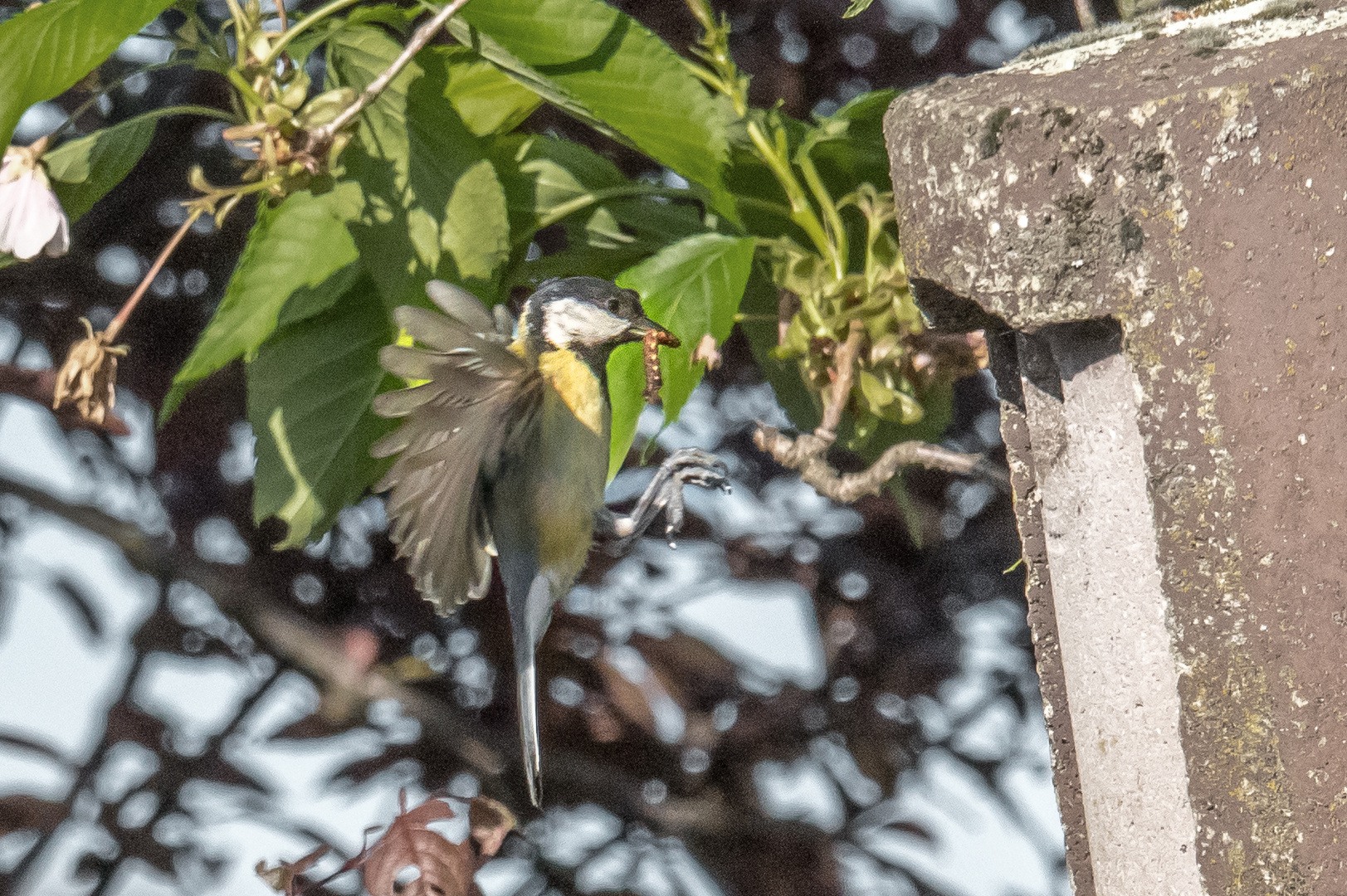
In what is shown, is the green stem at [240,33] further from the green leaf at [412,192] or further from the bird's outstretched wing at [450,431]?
the bird's outstretched wing at [450,431]

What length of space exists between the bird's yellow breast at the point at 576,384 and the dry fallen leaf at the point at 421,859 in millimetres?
478

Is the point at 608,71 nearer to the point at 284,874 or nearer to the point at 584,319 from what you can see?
the point at 584,319

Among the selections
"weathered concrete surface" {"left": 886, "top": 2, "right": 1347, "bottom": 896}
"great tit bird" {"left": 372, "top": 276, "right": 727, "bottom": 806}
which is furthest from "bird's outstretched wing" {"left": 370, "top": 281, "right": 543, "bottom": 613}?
"weathered concrete surface" {"left": 886, "top": 2, "right": 1347, "bottom": 896}

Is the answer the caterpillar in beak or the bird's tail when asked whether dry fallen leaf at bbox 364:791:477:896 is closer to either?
the bird's tail

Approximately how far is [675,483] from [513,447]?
0.15m

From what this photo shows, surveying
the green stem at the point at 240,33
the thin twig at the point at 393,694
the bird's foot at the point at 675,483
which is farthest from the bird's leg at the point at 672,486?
the thin twig at the point at 393,694

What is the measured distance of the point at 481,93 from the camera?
0.97 m

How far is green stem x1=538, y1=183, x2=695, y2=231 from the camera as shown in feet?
3.28

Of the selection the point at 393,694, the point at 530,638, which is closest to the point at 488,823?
the point at 393,694

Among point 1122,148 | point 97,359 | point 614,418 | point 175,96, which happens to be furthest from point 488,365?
point 175,96

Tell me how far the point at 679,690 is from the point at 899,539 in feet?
1.07

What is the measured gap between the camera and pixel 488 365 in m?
0.64

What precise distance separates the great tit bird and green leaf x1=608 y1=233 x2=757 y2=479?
5 cm

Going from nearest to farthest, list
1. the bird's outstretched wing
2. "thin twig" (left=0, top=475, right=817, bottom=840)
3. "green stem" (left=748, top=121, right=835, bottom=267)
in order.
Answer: the bird's outstretched wing → "green stem" (left=748, top=121, right=835, bottom=267) → "thin twig" (left=0, top=475, right=817, bottom=840)
